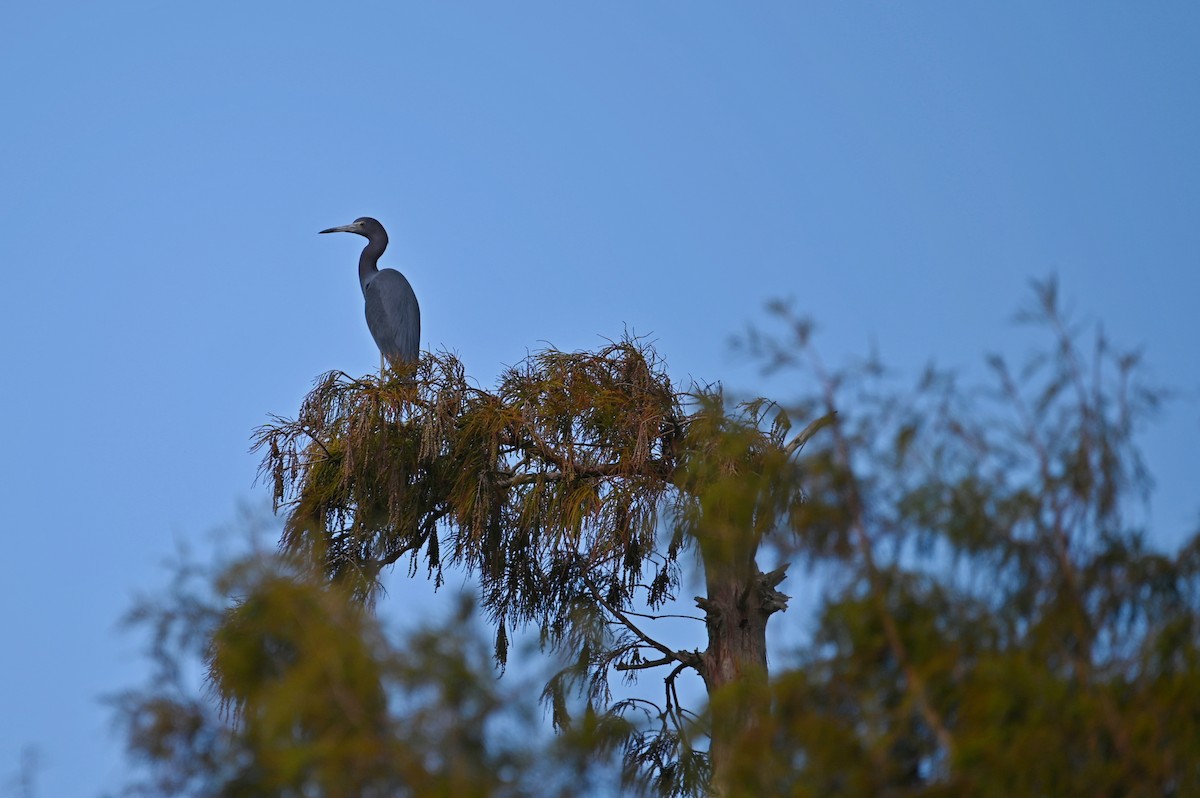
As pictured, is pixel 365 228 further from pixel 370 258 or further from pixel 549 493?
pixel 549 493

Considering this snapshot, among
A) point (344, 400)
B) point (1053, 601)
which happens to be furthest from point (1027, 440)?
point (344, 400)

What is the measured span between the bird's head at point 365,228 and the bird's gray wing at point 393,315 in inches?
51.7

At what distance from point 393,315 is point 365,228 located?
2.23 meters

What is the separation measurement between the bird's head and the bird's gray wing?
1313 mm

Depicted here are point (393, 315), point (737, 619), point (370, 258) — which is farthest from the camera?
point (370, 258)

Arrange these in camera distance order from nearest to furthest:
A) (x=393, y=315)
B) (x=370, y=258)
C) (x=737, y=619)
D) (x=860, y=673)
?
(x=860, y=673), (x=737, y=619), (x=393, y=315), (x=370, y=258)

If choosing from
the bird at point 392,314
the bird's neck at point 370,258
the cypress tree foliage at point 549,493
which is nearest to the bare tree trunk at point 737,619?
the cypress tree foliage at point 549,493

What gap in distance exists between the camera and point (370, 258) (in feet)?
43.8

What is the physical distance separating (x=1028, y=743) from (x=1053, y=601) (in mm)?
674

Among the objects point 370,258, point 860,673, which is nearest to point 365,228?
point 370,258

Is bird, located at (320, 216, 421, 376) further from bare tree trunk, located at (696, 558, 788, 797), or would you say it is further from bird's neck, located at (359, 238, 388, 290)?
bare tree trunk, located at (696, 558, 788, 797)

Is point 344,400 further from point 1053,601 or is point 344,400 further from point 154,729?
point 1053,601

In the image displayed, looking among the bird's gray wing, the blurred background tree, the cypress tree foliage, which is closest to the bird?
the bird's gray wing

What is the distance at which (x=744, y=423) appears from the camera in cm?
728
